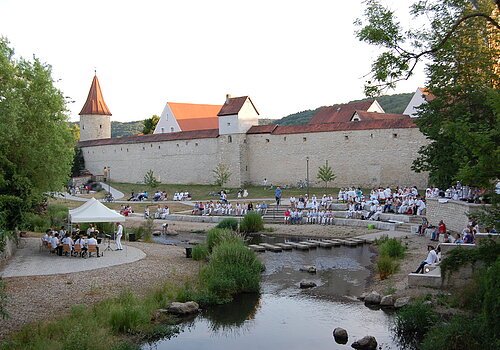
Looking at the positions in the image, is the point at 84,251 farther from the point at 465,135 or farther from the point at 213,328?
the point at 465,135

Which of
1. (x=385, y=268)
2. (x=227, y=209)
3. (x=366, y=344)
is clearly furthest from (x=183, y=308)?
(x=227, y=209)

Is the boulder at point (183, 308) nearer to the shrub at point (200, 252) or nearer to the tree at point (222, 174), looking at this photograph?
the shrub at point (200, 252)

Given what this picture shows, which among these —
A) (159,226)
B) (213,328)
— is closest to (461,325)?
(213,328)

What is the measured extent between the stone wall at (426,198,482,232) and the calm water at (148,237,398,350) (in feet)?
18.5

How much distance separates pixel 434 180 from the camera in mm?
22656

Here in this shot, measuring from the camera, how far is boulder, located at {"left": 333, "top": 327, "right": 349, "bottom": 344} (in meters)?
11.6

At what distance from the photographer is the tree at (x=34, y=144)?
17.7 m

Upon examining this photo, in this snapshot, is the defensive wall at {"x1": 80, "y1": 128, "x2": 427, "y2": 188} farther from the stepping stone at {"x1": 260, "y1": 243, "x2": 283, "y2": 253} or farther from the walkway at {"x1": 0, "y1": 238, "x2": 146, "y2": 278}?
the walkway at {"x1": 0, "y1": 238, "x2": 146, "y2": 278}

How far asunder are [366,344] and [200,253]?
964 cm

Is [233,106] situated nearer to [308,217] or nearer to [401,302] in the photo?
[308,217]

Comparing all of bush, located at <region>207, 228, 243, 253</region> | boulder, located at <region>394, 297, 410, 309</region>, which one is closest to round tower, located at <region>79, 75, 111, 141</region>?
bush, located at <region>207, 228, 243, 253</region>

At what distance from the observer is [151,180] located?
45.9 metres

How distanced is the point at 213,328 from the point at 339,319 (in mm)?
2856

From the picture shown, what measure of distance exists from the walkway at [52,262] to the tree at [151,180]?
2447cm
